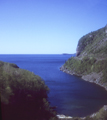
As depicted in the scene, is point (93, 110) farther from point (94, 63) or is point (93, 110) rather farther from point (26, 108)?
point (94, 63)

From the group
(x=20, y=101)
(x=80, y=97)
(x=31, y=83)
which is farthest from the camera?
(x=80, y=97)

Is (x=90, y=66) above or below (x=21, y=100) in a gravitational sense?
above

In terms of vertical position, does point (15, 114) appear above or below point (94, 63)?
Answer: below

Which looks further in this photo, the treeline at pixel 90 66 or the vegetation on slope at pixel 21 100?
the treeline at pixel 90 66

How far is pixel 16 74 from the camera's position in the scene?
60.5 feet

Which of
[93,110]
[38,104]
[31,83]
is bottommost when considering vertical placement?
[93,110]

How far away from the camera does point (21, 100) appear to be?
16516mm

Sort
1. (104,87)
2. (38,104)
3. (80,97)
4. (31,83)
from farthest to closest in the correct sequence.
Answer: (104,87) → (80,97) → (31,83) → (38,104)

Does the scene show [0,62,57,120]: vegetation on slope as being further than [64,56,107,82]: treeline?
No

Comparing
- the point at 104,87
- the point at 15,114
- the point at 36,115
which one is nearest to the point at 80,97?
the point at 104,87

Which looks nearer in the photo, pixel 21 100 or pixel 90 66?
pixel 21 100

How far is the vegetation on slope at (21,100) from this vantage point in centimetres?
1325

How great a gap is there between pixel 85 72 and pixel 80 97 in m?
22.0

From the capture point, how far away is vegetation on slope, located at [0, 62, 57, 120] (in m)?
13.2
